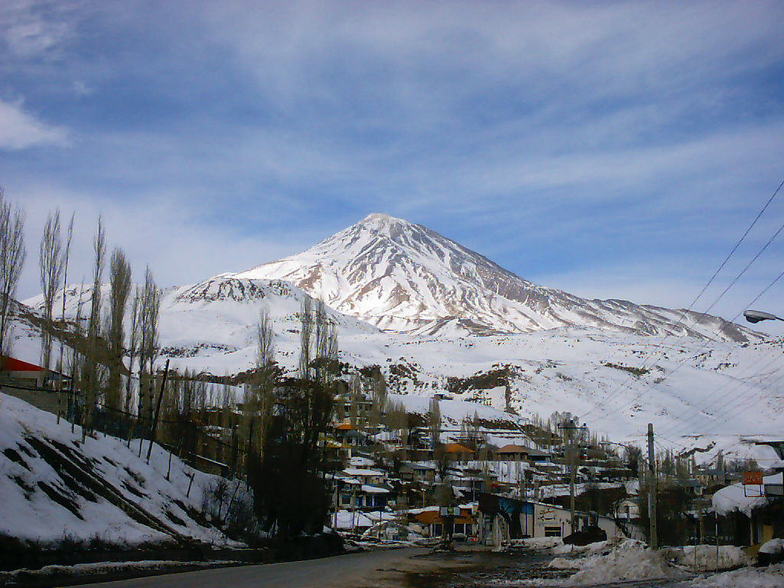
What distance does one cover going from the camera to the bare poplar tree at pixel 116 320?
128ft

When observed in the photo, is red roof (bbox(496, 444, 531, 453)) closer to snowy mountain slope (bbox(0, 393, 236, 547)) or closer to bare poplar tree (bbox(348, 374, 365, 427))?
bare poplar tree (bbox(348, 374, 365, 427))

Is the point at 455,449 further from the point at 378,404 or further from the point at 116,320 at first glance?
the point at 116,320

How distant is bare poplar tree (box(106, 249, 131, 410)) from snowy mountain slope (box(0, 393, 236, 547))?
15.8ft

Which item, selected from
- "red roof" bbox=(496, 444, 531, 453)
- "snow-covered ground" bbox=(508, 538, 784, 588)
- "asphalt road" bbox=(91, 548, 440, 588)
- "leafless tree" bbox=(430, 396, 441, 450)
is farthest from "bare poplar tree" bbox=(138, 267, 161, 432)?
"red roof" bbox=(496, 444, 531, 453)

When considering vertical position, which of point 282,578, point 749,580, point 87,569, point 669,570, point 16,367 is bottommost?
point 669,570

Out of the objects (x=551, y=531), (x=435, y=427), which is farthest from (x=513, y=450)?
(x=551, y=531)

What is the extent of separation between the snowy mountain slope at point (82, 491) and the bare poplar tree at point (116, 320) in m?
4.81

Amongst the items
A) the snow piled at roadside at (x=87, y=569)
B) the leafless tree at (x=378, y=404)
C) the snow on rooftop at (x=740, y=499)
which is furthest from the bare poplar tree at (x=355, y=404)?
the snow piled at roadside at (x=87, y=569)

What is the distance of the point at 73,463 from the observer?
90.5 ft

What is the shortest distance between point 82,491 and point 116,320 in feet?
47.9

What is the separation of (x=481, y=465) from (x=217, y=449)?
51364 millimetres

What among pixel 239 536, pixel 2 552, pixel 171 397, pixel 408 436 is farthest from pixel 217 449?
pixel 408 436

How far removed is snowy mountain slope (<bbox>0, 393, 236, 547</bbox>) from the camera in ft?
72.7

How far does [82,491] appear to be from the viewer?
26016mm
